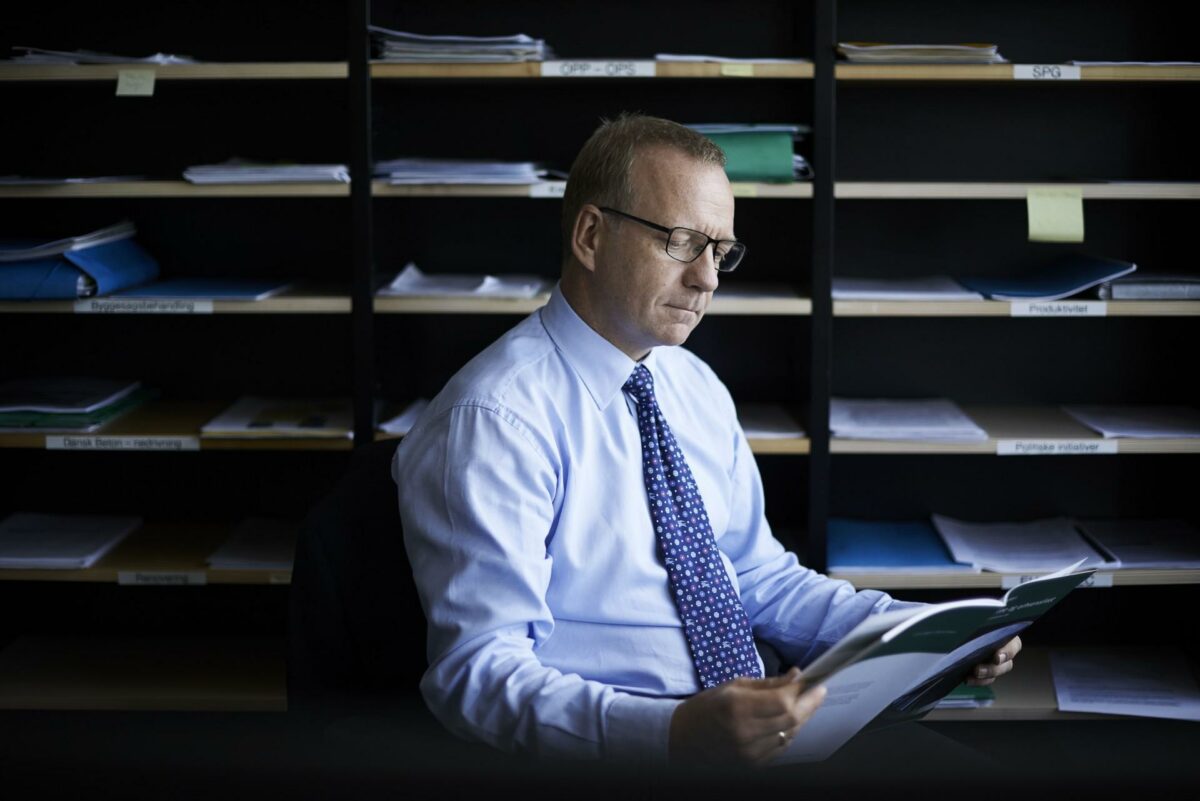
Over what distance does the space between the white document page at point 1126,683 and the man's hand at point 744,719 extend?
178 centimetres

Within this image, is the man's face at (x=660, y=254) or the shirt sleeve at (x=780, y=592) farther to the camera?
the shirt sleeve at (x=780, y=592)

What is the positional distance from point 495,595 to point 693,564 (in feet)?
1.13

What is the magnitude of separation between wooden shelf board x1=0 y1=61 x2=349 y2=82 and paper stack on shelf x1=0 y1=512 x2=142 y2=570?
1.03 metres

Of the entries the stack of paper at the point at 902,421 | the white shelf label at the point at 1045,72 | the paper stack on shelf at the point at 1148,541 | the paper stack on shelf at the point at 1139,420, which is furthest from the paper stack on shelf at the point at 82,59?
the paper stack on shelf at the point at 1148,541

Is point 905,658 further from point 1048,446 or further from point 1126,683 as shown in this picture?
point 1126,683

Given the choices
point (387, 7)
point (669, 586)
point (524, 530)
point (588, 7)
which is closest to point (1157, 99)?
point (588, 7)

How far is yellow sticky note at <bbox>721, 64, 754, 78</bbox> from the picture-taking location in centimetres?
248

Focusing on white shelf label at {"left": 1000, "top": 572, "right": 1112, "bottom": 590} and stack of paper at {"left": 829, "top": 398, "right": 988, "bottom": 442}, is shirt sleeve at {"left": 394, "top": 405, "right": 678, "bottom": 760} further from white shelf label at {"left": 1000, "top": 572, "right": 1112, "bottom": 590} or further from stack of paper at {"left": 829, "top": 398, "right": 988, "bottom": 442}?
white shelf label at {"left": 1000, "top": 572, "right": 1112, "bottom": 590}

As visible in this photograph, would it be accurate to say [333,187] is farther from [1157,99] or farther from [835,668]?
[1157,99]

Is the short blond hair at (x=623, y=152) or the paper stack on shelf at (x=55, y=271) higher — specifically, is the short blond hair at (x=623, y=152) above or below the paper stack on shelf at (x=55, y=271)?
above

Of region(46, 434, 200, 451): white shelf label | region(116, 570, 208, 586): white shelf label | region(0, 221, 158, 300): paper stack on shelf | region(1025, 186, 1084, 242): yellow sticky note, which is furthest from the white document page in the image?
region(0, 221, 158, 300): paper stack on shelf

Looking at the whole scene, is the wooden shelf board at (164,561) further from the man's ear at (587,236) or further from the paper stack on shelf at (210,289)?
the man's ear at (587,236)

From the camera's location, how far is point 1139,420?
276 cm

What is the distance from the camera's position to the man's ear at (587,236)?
1.67 meters
